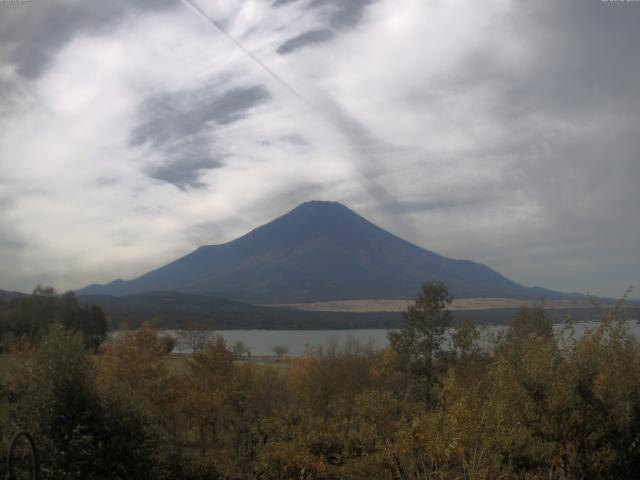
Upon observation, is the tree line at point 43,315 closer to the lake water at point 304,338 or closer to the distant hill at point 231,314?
the lake water at point 304,338

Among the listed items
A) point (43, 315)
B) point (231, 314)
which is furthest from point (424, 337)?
point (231, 314)

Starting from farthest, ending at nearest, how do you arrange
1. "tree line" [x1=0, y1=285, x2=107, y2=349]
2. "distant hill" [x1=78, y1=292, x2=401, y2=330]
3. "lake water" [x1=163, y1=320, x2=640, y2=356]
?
"distant hill" [x1=78, y1=292, x2=401, y2=330]
"tree line" [x1=0, y1=285, x2=107, y2=349]
"lake water" [x1=163, y1=320, x2=640, y2=356]

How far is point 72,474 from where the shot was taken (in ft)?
38.3

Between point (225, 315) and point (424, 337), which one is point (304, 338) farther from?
point (424, 337)

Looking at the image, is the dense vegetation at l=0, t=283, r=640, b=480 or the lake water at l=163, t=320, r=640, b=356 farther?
the lake water at l=163, t=320, r=640, b=356

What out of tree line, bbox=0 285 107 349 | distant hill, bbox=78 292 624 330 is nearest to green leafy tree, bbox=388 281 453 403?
tree line, bbox=0 285 107 349

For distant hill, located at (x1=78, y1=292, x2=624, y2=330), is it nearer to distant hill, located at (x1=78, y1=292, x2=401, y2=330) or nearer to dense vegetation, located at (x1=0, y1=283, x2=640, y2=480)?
distant hill, located at (x1=78, y1=292, x2=401, y2=330)

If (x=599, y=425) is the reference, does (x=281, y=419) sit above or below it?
below

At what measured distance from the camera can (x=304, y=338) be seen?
110 meters

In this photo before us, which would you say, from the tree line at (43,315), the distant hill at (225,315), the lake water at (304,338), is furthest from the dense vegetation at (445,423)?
the distant hill at (225,315)

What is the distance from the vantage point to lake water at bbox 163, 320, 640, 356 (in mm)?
27366

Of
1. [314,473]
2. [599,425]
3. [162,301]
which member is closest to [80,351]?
[314,473]

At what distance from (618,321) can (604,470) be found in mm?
3113

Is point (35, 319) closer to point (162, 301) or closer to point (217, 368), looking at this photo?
point (217, 368)
